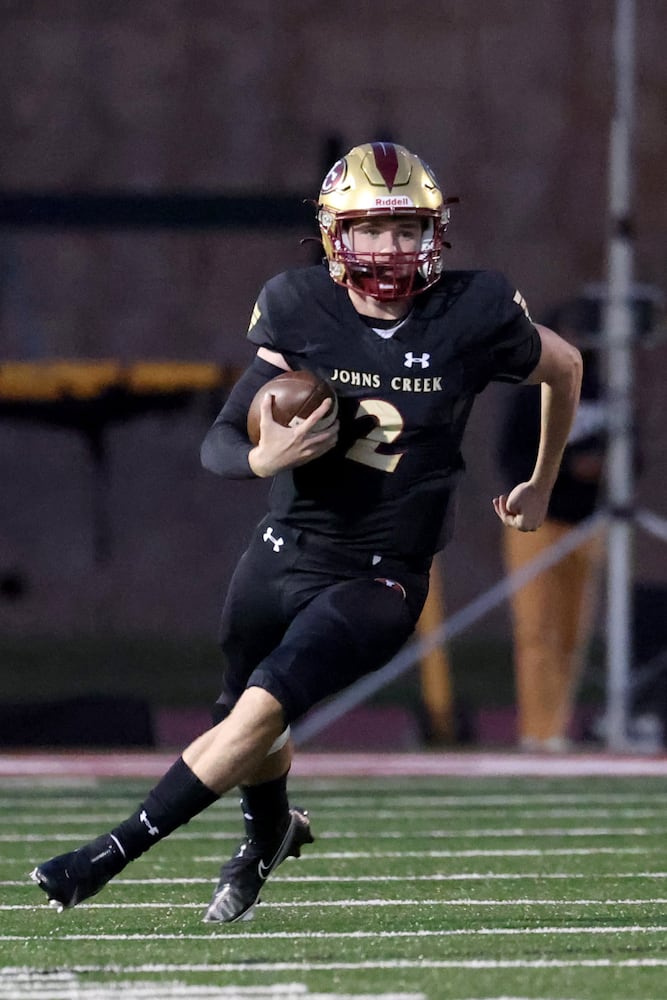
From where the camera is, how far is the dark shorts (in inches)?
156

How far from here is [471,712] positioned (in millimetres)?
9406

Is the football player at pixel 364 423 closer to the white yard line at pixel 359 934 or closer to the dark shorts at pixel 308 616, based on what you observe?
the dark shorts at pixel 308 616

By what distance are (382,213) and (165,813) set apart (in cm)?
130

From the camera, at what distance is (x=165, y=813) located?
3904 millimetres

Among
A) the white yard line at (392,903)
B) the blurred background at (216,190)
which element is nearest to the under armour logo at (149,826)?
the white yard line at (392,903)

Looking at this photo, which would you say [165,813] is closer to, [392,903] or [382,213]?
[392,903]

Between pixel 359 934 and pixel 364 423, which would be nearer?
pixel 359 934

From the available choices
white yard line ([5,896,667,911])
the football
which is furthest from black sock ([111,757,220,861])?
the football

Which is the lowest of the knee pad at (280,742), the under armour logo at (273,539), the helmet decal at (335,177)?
the knee pad at (280,742)

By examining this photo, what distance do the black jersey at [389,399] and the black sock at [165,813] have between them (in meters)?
0.61

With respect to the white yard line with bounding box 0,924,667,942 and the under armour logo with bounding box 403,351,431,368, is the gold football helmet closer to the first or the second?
the under armour logo with bounding box 403,351,431,368

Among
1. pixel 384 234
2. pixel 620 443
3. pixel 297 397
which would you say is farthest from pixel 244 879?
pixel 620 443

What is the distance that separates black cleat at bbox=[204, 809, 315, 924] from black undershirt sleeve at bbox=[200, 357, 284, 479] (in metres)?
0.83

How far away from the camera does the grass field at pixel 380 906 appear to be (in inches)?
136
